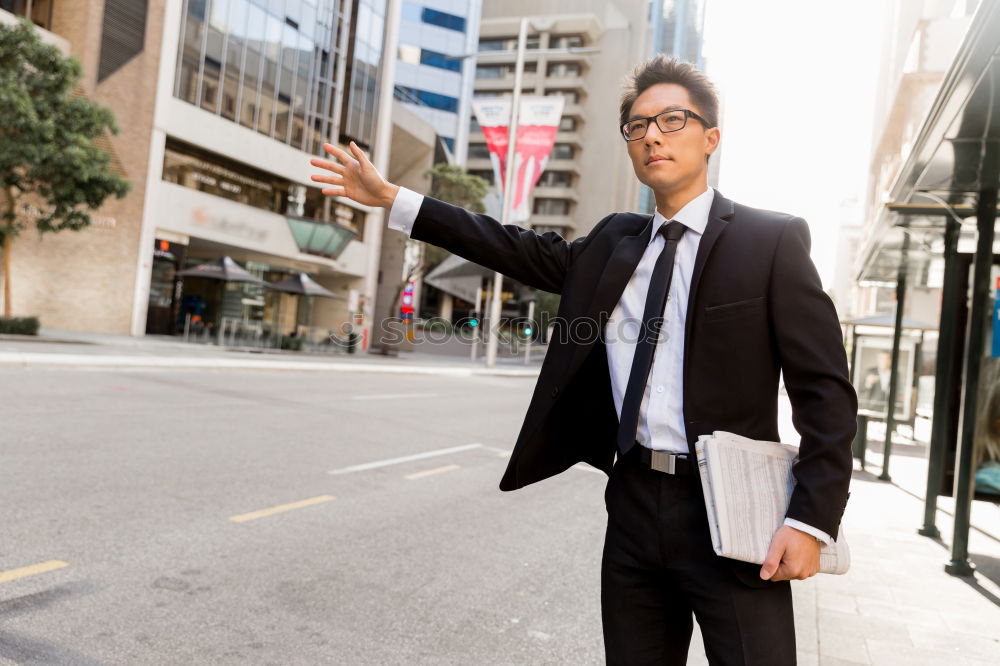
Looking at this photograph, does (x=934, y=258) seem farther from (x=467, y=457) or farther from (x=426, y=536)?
(x=426, y=536)

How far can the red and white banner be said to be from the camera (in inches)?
1112

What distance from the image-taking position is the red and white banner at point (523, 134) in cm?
2823

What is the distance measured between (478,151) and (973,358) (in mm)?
79656

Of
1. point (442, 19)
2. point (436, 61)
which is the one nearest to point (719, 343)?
point (436, 61)

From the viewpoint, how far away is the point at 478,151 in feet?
273

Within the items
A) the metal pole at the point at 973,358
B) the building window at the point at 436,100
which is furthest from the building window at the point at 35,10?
the building window at the point at 436,100

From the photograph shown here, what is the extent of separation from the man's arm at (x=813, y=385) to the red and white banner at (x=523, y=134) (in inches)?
1053

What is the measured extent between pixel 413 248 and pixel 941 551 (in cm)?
4460

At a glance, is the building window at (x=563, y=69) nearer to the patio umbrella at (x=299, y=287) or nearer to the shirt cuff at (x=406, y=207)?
the patio umbrella at (x=299, y=287)

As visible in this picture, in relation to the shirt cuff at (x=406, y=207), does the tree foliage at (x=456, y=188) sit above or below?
above

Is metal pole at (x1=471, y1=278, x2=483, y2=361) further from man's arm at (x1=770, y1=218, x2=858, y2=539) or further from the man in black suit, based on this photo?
man's arm at (x1=770, y1=218, x2=858, y2=539)

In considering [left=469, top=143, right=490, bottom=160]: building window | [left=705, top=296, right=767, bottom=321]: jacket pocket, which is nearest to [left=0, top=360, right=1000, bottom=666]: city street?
[left=705, top=296, right=767, bottom=321]: jacket pocket

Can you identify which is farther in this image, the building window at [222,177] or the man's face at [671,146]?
the building window at [222,177]

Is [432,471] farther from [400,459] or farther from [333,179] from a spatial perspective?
[333,179]
